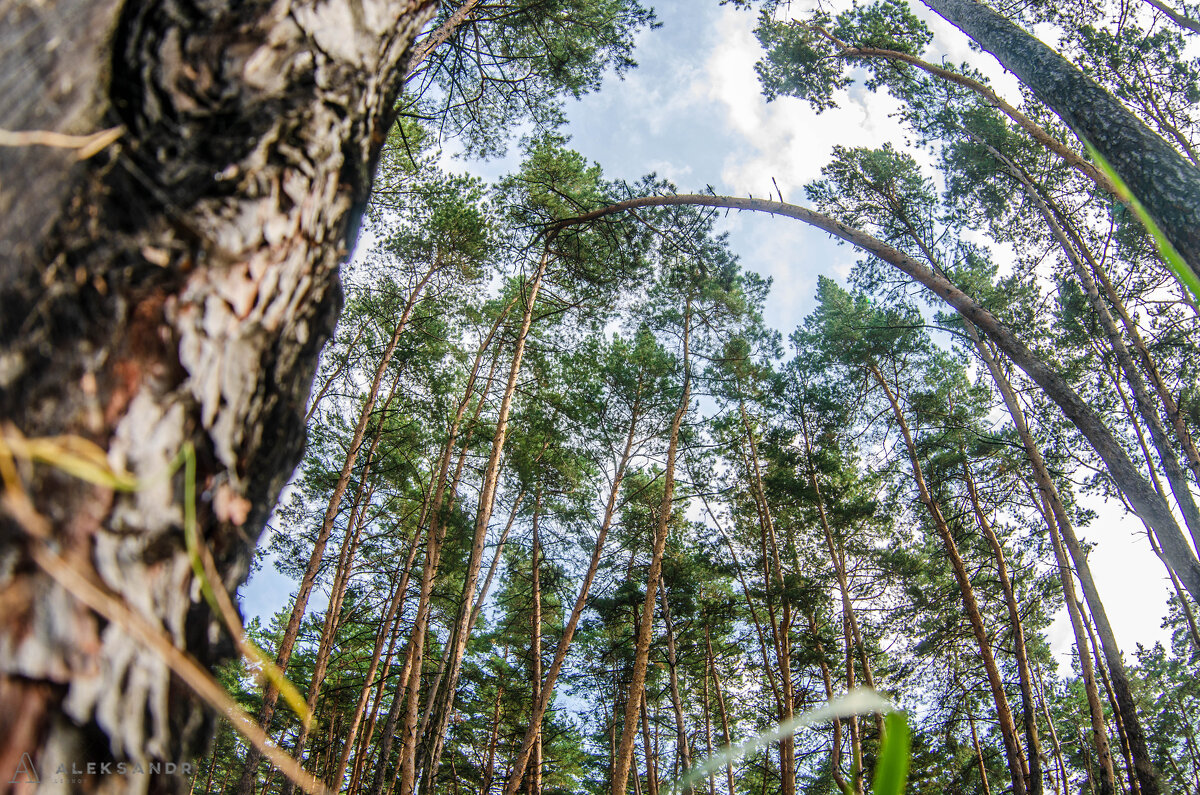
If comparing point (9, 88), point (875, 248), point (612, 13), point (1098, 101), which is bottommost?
point (9, 88)

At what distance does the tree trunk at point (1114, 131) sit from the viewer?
2342 mm

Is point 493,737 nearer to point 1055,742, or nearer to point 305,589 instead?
→ point 305,589

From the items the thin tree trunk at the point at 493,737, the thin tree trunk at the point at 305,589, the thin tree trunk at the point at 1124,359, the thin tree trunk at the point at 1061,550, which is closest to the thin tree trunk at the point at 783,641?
the thin tree trunk at the point at 1061,550

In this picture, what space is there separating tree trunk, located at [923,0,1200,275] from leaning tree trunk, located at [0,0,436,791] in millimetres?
3188

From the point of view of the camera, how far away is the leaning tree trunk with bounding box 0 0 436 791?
18.7 inches

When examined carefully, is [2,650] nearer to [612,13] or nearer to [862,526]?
[612,13]

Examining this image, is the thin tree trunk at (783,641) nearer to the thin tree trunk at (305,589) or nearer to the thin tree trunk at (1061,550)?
the thin tree trunk at (1061,550)

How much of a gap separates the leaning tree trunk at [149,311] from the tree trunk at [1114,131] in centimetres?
319

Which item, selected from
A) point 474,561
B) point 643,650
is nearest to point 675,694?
point 643,650

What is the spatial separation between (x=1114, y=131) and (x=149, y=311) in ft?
12.6

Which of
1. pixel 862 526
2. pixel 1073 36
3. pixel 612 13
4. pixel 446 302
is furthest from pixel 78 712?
pixel 862 526

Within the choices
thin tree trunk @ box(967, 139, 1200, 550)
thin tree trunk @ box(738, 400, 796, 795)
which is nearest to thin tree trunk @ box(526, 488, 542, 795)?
thin tree trunk @ box(738, 400, 796, 795)

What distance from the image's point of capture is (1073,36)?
24.8 ft

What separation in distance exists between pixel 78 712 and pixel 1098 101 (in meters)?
4.18
